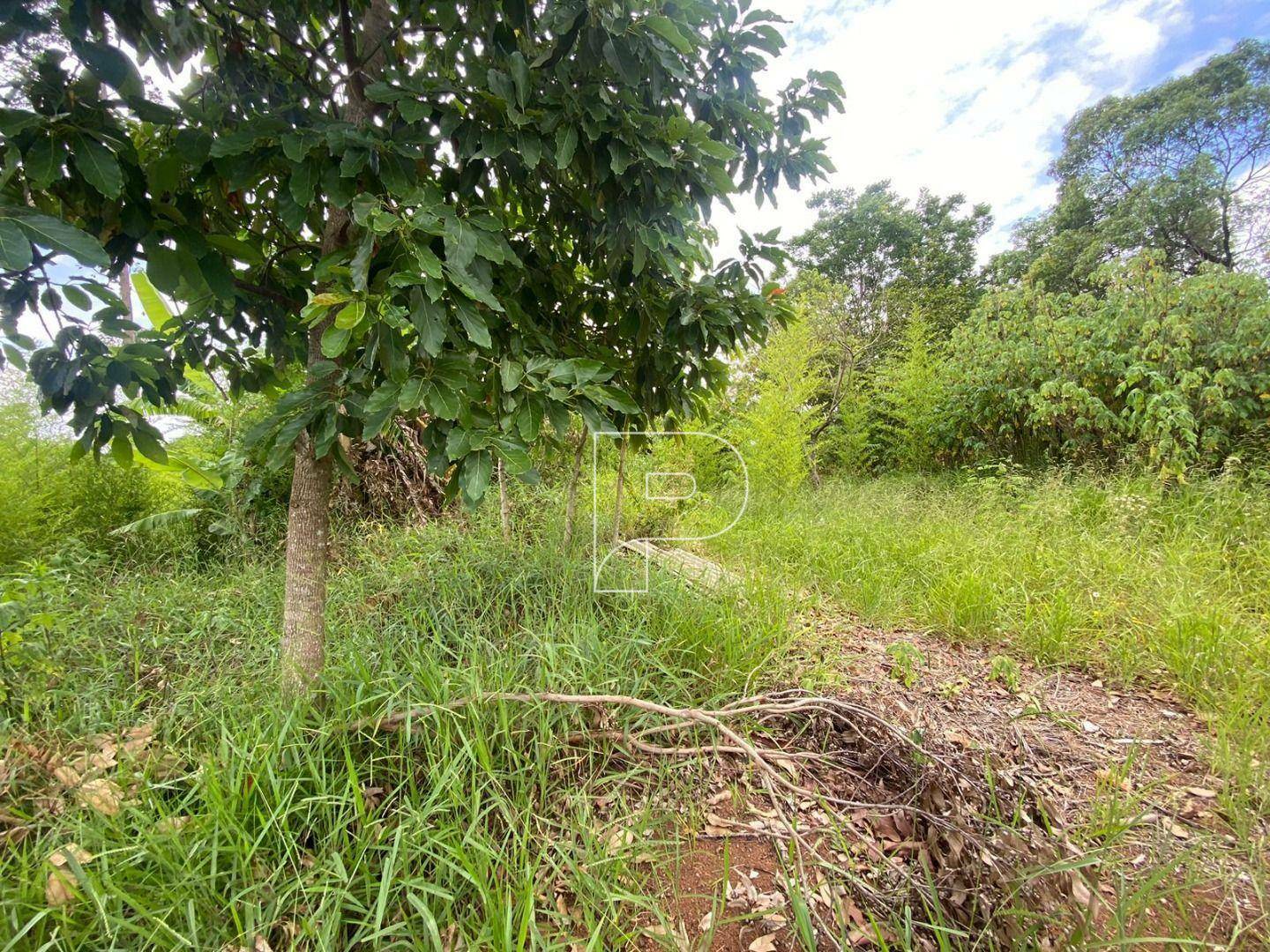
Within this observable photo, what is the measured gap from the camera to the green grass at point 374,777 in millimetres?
1035

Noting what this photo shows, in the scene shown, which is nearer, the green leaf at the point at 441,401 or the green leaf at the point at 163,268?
the green leaf at the point at 441,401

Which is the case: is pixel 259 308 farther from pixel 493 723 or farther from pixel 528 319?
pixel 493 723

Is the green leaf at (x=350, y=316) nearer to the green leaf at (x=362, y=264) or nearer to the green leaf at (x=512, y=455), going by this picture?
the green leaf at (x=362, y=264)

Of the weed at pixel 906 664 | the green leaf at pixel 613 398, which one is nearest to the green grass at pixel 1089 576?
the weed at pixel 906 664

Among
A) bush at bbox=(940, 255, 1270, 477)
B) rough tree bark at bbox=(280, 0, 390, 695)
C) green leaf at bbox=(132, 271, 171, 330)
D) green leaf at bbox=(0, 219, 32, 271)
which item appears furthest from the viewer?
bush at bbox=(940, 255, 1270, 477)

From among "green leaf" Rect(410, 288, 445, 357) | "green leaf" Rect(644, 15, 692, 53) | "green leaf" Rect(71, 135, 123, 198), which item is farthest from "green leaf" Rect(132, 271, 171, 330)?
"green leaf" Rect(644, 15, 692, 53)

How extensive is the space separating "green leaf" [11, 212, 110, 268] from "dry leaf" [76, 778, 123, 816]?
123 cm

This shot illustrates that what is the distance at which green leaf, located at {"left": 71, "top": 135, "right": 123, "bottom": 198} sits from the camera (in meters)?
0.98

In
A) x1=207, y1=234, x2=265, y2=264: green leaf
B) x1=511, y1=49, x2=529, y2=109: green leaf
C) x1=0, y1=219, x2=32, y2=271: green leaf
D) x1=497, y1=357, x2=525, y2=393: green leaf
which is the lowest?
x1=497, y1=357, x2=525, y2=393: green leaf

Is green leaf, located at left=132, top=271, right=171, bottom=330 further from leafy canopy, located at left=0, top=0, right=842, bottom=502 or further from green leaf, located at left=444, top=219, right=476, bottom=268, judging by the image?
green leaf, located at left=444, top=219, right=476, bottom=268

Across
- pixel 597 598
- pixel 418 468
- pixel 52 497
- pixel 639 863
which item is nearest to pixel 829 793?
pixel 639 863

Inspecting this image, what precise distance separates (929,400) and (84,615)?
8936mm

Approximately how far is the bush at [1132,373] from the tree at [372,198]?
532 centimetres
